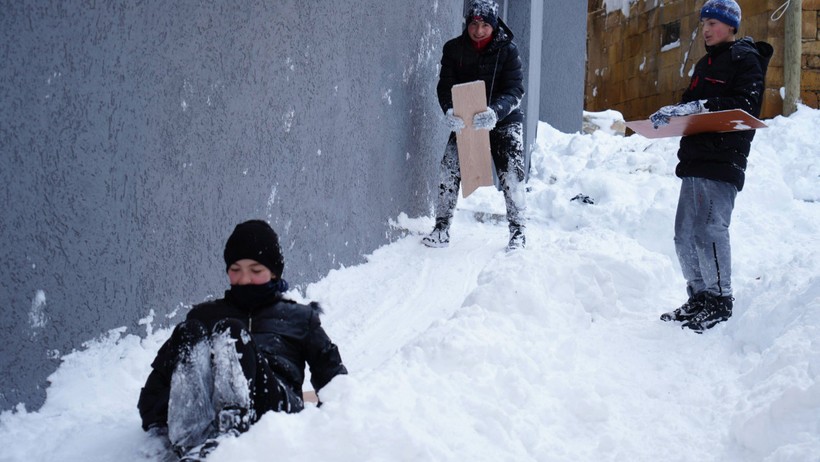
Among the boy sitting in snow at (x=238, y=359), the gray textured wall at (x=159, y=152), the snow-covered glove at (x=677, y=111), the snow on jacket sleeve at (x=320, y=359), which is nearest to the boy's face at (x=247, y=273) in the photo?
the boy sitting in snow at (x=238, y=359)

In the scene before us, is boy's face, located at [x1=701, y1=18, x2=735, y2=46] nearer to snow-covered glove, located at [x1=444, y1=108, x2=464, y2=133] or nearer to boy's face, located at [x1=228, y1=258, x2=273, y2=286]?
snow-covered glove, located at [x1=444, y1=108, x2=464, y2=133]

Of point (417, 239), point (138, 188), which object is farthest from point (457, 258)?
point (138, 188)

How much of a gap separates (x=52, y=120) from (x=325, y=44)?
231cm

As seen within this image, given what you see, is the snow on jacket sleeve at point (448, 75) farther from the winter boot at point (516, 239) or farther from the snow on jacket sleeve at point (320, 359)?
the snow on jacket sleeve at point (320, 359)

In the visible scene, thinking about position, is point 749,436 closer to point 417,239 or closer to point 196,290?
point 196,290

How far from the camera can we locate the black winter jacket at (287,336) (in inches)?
111

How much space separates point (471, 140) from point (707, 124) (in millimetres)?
2058

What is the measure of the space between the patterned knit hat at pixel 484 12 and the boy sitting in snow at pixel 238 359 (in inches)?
133

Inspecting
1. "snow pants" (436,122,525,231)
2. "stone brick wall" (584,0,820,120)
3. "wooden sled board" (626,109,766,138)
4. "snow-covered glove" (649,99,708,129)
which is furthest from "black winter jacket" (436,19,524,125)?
"stone brick wall" (584,0,820,120)

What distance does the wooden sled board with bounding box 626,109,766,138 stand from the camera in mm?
3830

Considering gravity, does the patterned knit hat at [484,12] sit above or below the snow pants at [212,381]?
above

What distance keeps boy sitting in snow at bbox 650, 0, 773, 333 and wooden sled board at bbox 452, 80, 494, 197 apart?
1.77m

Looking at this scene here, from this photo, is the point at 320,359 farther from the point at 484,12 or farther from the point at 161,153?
the point at 484,12

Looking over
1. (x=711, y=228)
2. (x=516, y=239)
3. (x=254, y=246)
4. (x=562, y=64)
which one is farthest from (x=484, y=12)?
(x=562, y=64)
